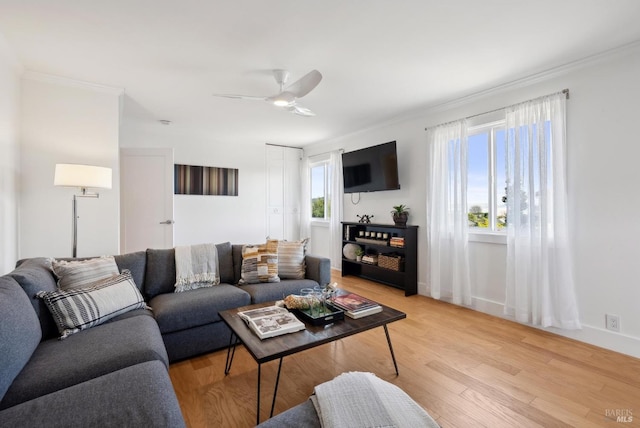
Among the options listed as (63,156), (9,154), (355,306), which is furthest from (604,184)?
(9,154)

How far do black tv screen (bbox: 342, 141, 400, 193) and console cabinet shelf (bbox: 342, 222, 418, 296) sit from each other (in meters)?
0.61

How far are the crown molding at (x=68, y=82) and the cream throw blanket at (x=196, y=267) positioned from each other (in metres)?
1.99

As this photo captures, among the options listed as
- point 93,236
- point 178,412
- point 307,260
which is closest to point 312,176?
point 307,260

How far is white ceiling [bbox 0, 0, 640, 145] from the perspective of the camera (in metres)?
1.94

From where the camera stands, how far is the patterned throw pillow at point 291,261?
303 cm

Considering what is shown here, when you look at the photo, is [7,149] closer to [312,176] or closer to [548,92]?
[312,176]

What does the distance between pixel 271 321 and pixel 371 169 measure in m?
3.28

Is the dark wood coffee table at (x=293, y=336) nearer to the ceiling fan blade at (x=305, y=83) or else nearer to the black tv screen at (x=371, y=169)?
the ceiling fan blade at (x=305, y=83)

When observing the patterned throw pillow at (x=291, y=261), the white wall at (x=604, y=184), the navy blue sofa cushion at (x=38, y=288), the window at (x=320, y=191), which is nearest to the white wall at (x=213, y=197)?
the window at (x=320, y=191)

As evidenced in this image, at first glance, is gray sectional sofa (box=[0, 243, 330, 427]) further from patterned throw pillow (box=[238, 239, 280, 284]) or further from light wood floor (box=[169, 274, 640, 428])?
light wood floor (box=[169, 274, 640, 428])

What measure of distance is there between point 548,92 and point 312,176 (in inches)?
168

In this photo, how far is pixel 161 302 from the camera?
7.54 feet

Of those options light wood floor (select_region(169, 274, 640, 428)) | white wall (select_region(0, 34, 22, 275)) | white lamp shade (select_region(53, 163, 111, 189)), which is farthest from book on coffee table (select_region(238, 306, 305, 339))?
white wall (select_region(0, 34, 22, 275))

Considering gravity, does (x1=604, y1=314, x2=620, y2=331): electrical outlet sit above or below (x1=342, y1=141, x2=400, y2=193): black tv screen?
below
